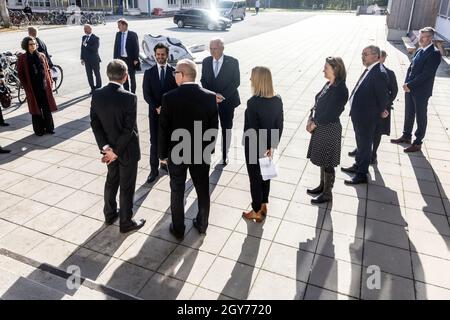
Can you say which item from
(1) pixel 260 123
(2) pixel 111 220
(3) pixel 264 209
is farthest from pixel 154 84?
(3) pixel 264 209

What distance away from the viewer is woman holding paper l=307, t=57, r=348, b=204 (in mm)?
4551

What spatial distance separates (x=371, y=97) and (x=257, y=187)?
2.26 meters

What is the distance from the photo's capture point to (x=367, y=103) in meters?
5.32

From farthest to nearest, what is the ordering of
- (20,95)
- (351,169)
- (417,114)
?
(20,95) < (417,114) < (351,169)

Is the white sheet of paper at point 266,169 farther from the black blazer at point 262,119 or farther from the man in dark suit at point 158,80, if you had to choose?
the man in dark suit at point 158,80

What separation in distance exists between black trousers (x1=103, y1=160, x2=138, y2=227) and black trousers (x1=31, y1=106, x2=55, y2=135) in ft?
12.5

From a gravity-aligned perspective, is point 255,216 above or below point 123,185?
below

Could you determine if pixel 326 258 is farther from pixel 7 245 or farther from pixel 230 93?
pixel 7 245

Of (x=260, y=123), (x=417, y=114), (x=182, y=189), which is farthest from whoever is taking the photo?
(x=417, y=114)

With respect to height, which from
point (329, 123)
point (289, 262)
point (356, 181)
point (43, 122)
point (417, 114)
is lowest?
point (289, 262)

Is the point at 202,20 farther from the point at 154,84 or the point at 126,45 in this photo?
A: the point at 154,84

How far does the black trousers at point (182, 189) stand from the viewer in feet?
13.4

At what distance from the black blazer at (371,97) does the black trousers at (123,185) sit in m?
3.34
